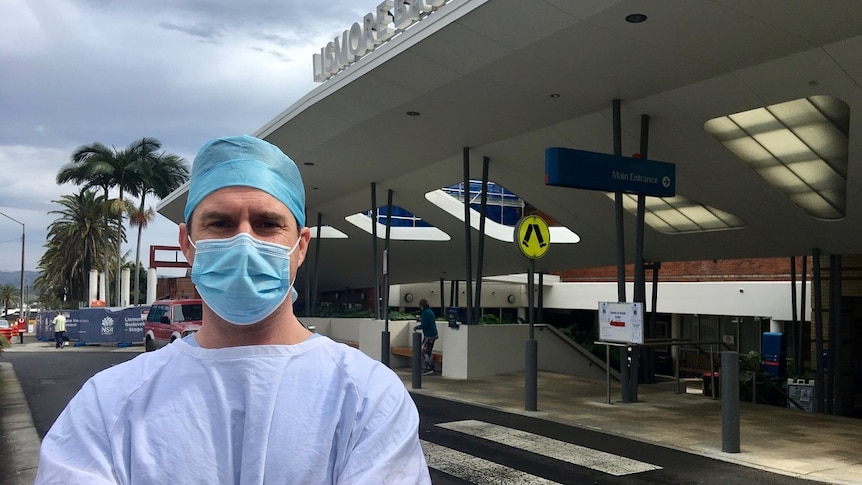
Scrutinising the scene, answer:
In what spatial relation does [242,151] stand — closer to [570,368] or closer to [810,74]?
[810,74]

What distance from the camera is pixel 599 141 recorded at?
49.9 ft

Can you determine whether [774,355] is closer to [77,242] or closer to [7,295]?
[77,242]

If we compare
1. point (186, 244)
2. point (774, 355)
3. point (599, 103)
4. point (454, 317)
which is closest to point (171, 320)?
point (454, 317)

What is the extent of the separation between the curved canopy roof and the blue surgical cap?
299 inches

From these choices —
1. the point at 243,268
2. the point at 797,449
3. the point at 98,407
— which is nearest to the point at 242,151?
the point at 243,268

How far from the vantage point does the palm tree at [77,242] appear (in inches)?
2057

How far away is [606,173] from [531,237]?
5.88 feet

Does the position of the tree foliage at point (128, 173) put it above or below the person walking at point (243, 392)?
above

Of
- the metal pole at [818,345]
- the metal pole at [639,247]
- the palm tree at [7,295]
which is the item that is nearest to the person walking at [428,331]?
the metal pole at [639,247]

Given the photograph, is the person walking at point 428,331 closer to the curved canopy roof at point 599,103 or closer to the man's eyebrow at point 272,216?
the curved canopy roof at point 599,103

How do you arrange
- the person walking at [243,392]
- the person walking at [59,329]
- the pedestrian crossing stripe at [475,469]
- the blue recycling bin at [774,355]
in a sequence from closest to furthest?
the person walking at [243,392], the pedestrian crossing stripe at [475,469], the blue recycling bin at [774,355], the person walking at [59,329]

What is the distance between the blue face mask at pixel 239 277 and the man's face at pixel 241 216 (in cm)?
3

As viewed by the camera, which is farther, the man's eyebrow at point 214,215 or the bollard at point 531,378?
the bollard at point 531,378

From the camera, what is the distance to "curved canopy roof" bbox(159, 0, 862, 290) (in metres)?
9.72
